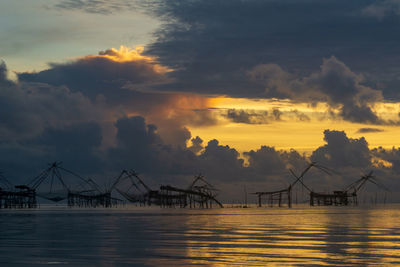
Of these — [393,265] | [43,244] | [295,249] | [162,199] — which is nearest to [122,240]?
[43,244]

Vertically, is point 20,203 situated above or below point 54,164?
below

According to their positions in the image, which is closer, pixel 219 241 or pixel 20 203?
pixel 219 241

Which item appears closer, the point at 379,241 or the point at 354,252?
the point at 354,252

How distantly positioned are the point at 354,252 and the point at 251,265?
919 cm

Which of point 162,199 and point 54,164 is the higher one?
point 54,164

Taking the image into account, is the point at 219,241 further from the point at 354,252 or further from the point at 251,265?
the point at 251,265

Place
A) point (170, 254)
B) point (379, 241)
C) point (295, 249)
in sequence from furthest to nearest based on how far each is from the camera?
1. point (379, 241)
2. point (295, 249)
3. point (170, 254)

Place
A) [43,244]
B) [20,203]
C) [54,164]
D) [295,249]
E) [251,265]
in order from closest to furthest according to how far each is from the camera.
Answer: [251,265] → [295,249] → [43,244] → [54,164] → [20,203]

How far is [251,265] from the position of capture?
27.9m

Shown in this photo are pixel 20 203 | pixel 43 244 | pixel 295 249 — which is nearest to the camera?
pixel 295 249

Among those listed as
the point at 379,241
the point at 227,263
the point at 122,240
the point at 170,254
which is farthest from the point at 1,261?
the point at 379,241

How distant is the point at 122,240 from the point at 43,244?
6024 millimetres

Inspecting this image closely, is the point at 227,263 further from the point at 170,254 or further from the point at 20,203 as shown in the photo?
the point at 20,203

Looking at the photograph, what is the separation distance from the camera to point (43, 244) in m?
39.4
